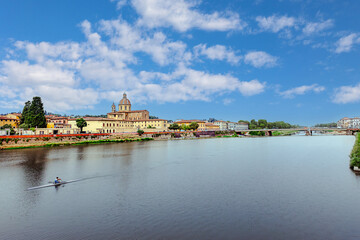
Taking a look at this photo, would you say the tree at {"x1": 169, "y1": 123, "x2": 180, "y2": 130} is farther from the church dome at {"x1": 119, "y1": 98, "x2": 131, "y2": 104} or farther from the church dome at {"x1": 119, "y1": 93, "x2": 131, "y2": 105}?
the church dome at {"x1": 119, "y1": 98, "x2": 131, "y2": 104}

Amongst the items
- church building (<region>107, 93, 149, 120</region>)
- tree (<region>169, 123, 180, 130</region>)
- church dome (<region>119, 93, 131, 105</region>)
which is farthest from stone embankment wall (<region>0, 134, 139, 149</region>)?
church dome (<region>119, 93, 131, 105</region>)

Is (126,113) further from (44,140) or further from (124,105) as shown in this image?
(44,140)

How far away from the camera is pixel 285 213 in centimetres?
1778

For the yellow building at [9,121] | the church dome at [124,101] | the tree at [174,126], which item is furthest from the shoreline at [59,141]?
the church dome at [124,101]

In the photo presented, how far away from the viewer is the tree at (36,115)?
81.0 m

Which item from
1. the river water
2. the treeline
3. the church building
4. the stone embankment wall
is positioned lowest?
the river water

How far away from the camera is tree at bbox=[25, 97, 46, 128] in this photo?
8100 cm

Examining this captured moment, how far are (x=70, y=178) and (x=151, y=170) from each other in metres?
11.1

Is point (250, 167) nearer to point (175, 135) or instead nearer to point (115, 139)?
point (115, 139)

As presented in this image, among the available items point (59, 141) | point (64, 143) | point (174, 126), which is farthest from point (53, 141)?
point (174, 126)

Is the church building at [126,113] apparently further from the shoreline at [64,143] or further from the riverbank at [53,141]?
the shoreline at [64,143]

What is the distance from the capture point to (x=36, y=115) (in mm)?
81875

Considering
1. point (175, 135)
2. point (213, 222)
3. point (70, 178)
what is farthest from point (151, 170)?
point (175, 135)

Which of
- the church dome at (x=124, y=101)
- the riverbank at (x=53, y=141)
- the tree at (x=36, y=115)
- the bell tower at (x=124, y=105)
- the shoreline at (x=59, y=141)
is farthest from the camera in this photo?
the church dome at (x=124, y=101)
